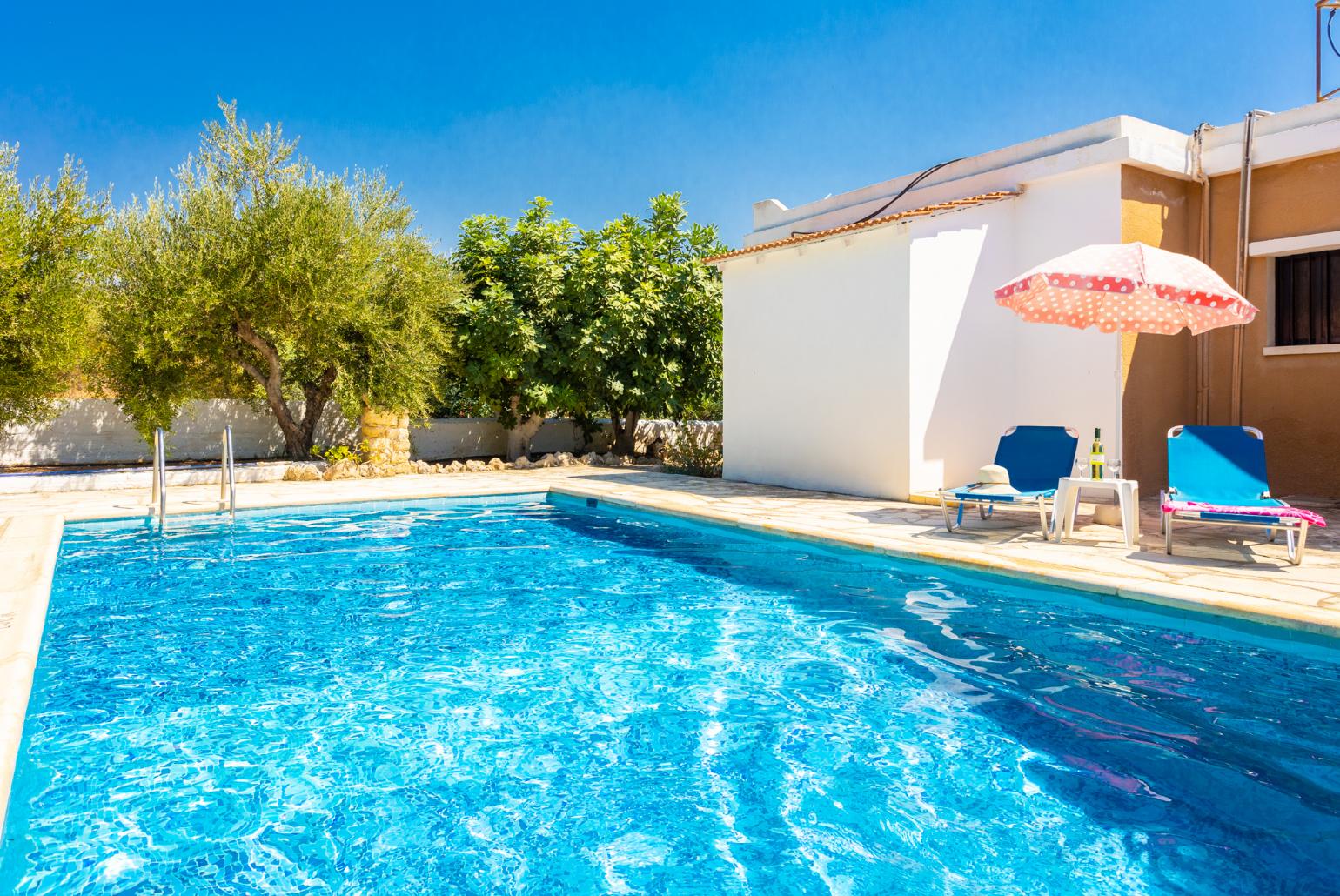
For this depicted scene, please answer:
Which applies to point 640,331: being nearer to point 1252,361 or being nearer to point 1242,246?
point 1242,246

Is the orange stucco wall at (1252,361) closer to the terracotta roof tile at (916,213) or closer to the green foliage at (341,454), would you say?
the terracotta roof tile at (916,213)

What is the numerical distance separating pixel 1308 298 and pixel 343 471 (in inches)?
565

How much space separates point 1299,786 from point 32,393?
15.5 meters

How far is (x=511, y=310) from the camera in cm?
1617

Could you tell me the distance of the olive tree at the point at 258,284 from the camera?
12.8 meters

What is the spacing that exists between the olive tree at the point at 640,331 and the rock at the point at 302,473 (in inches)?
191

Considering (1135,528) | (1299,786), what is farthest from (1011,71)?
(1299,786)

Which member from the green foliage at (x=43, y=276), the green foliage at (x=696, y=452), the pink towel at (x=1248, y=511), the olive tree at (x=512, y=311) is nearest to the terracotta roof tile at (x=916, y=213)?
the green foliage at (x=696, y=452)

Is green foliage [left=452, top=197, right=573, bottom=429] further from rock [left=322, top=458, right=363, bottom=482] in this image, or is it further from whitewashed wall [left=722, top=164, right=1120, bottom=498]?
whitewashed wall [left=722, top=164, right=1120, bottom=498]

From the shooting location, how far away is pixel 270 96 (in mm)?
21250

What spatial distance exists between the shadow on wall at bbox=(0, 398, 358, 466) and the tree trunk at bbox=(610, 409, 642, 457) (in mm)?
5529

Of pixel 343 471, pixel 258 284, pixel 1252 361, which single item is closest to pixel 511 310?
pixel 343 471

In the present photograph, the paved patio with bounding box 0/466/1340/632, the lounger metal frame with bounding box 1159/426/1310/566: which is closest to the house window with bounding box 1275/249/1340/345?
→ the paved patio with bounding box 0/466/1340/632

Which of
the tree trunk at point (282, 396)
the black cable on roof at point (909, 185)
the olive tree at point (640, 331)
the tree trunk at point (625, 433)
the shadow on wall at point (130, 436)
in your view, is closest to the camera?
the black cable on roof at point (909, 185)
